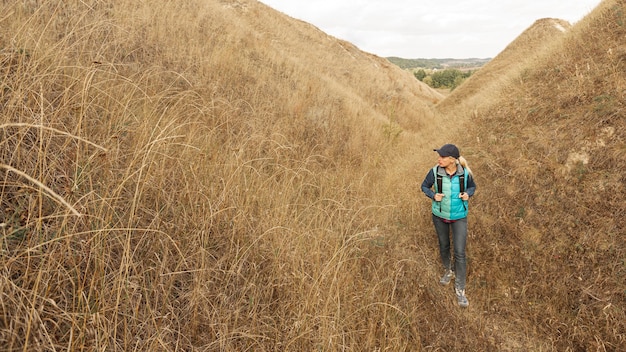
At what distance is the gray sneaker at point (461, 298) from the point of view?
12.0 ft

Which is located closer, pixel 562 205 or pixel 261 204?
pixel 261 204

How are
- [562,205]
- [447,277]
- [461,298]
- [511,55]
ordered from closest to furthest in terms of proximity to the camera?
[461,298]
[447,277]
[562,205]
[511,55]

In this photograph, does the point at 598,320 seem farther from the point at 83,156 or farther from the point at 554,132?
the point at 83,156

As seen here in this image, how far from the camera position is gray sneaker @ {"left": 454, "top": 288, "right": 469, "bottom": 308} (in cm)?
367

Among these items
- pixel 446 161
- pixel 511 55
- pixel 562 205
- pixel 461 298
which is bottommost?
pixel 461 298

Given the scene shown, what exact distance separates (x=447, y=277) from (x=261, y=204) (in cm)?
266

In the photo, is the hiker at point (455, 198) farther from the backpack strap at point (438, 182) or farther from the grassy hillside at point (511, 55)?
the grassy hillside at point (511, 55)

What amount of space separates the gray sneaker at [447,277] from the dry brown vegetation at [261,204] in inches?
7.7

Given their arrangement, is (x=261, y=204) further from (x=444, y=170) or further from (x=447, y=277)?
(x=447, y=277)

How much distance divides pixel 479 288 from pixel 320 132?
3.90 meters

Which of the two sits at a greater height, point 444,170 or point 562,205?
point 444,170

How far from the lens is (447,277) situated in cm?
404

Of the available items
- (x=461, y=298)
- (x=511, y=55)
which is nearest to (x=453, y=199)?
(x=461, y=298)

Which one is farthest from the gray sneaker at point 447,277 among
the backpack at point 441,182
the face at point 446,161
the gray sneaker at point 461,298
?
the face at point 446,161
